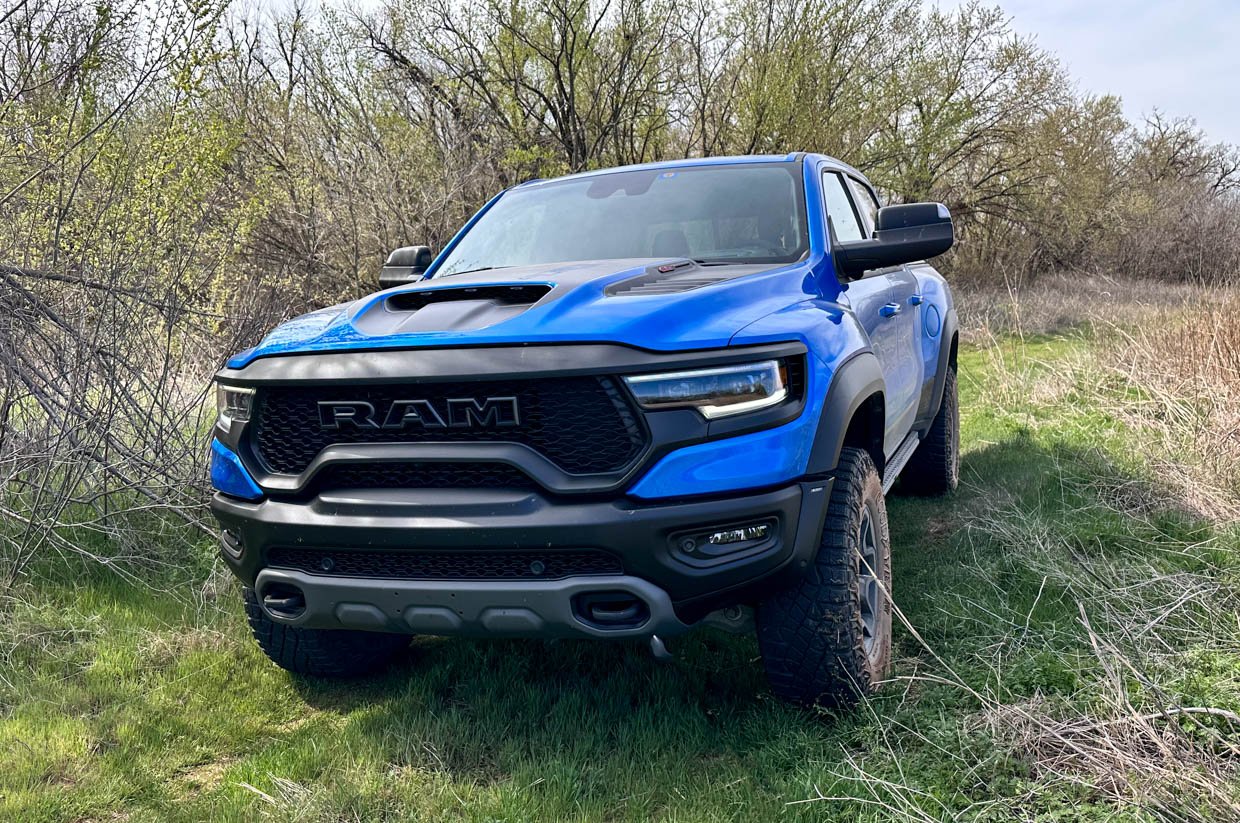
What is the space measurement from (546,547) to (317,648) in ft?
4.46

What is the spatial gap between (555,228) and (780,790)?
2327 millimetres

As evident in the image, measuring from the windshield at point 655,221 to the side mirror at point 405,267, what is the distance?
158mm

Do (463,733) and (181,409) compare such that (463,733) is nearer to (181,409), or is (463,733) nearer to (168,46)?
(181,409)

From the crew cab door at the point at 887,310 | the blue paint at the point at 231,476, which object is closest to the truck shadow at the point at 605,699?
the crew cab door at the point at 887,310

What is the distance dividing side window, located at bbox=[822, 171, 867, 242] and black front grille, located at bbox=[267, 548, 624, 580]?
6.47ft

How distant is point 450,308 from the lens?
2.64 m

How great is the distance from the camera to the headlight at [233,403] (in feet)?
8.83

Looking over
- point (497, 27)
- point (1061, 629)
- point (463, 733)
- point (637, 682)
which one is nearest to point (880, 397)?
point (1061, 629)

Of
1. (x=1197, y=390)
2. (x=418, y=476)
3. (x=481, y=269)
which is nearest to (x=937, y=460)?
(x=1197, y=390)

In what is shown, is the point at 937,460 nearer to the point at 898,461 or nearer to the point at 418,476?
the point at 898,461

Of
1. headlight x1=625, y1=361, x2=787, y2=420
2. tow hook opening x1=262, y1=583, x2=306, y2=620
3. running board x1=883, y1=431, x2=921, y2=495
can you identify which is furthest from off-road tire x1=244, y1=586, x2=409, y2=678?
running board x1=883, y1=431, x2=921, y2=495

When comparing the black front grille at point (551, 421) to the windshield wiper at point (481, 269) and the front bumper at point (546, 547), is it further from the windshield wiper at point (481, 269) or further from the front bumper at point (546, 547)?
the windshield wiper at point (481, 269)

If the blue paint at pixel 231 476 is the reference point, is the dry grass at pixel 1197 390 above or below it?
below

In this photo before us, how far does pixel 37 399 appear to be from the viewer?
4340 mm
